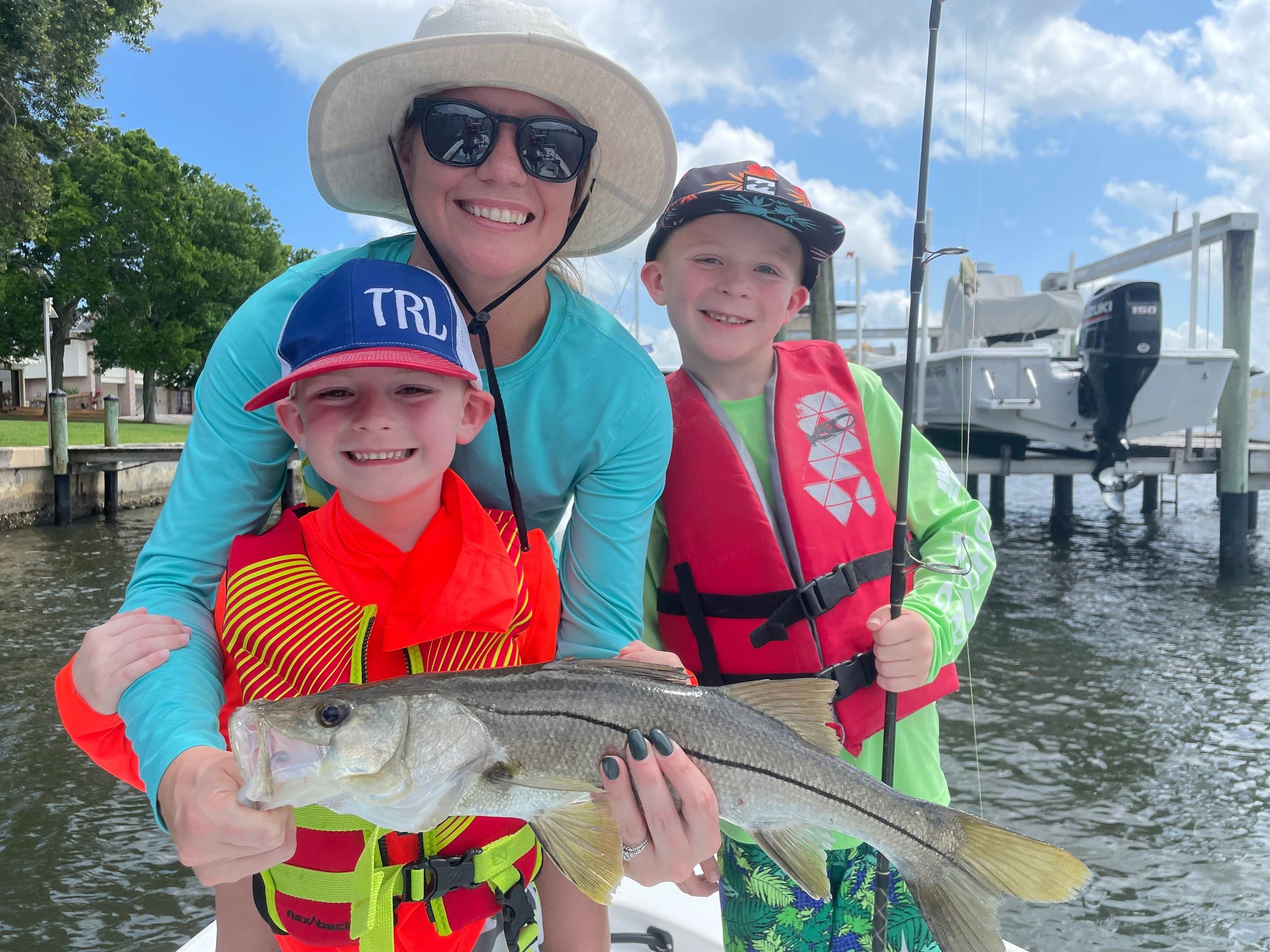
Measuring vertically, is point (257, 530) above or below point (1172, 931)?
above

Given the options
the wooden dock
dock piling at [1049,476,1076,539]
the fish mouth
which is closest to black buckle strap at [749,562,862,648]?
the fish mouth

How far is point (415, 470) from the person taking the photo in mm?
1907

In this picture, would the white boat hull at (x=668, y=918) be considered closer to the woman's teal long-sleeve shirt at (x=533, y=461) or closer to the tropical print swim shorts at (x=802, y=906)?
the tropical print swim shorts at (x=802, y=906)

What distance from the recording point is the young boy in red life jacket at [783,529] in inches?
103

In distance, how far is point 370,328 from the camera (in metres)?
1.83

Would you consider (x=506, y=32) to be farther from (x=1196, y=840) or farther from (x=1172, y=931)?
(x=1196, y=840)

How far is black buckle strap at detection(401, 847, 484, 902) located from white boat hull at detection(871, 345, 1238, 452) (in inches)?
582

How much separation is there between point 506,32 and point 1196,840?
8469 millimetres

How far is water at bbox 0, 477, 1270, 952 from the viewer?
6.49 m

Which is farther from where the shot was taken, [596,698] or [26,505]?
[26,505]

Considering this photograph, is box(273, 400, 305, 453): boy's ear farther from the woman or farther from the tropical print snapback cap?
the tropical print snapback cap

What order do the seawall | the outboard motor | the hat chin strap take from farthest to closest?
the seawall
the outboard motor
the hat chin strap

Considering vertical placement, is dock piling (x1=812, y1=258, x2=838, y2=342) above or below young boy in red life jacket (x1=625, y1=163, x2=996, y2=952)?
above

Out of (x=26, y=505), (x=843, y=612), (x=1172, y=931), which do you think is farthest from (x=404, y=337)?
(x=26, y=505)
